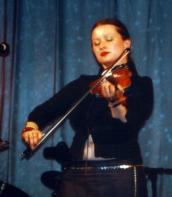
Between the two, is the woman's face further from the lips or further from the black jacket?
the black jacket

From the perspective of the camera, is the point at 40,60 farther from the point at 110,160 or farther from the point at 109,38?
the point at 110,160

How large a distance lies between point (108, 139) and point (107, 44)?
45 cm

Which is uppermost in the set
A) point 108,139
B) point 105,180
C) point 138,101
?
point 138,101

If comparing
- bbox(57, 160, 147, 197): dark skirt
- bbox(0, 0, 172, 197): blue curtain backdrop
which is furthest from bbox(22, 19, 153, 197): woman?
bbox(0, 0, 172, 197): blue curtain backdrop

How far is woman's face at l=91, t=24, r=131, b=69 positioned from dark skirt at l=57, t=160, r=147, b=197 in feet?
1.58

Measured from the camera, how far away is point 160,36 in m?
1.83

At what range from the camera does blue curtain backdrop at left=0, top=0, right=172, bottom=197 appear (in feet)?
5.88

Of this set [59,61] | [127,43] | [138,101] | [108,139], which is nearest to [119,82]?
[138,101]

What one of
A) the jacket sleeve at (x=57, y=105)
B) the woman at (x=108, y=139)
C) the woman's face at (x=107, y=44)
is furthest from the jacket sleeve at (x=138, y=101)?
the jacket sleeve at (x=57, y=105)

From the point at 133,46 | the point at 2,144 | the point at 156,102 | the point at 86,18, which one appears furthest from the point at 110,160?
the point at 86,18

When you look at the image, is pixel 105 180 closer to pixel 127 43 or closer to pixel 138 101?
pixel 138 101

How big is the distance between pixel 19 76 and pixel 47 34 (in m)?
0.27

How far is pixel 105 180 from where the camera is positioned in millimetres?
1348

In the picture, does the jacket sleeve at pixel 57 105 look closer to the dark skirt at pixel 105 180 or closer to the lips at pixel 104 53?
the lips at pixel 104 53
